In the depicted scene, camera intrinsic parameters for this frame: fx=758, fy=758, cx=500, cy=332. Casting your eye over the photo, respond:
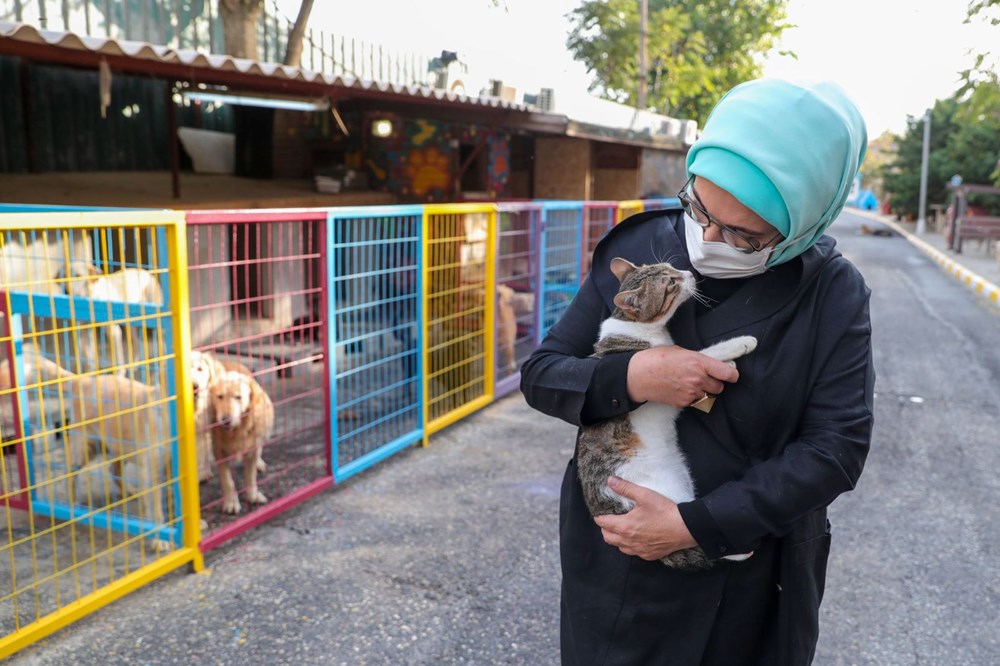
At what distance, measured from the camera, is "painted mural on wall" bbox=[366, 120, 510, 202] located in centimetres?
1151

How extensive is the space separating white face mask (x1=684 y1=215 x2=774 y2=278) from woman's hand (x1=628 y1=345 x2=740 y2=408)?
0.17m

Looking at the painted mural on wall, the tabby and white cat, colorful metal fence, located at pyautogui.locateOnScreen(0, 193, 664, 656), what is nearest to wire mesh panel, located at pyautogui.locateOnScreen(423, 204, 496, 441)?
colorful metal fence, located at pyautogui.locateOnScreen(0, 193, 664, 656)

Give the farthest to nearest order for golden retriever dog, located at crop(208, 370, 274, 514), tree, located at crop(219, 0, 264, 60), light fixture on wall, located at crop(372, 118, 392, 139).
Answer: light fixture on wall, located at crop(372, 118, 392, 139) → tree, located at crop(219, 0, 264, 60) → golden retriever dog, located at crop(208, 370, 274, 514)

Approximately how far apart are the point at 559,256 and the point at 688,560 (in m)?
6.04

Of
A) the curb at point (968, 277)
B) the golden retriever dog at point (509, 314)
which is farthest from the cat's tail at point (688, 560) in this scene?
the curb at point (968, 277)

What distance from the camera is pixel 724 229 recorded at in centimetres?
139

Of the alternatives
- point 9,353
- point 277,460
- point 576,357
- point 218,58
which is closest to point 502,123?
point 218,58

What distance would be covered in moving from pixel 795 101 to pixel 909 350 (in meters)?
8.52

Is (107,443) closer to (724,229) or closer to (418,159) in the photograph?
(724,229)

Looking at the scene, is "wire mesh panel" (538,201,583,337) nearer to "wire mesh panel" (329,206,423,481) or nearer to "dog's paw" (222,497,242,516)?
"wire mesh panel" (329,206,423,481)

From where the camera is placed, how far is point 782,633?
151cm

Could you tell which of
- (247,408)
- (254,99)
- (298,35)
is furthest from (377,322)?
(298,35)

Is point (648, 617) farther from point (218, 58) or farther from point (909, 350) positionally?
point (909, 350)

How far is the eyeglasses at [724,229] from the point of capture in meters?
1.38
